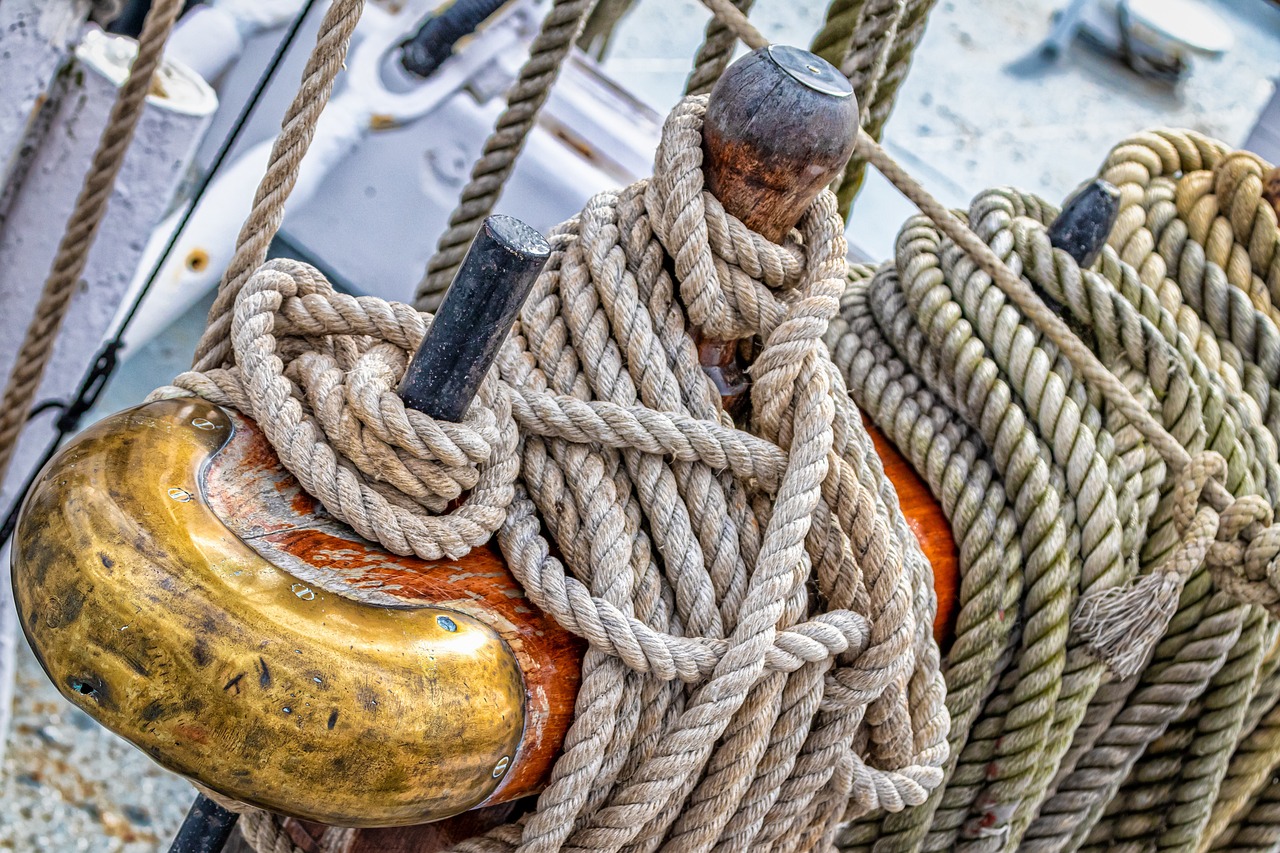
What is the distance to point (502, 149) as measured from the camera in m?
1.23

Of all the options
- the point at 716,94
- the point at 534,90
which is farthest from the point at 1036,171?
the point at 716,94

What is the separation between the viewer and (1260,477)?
3.25 ft

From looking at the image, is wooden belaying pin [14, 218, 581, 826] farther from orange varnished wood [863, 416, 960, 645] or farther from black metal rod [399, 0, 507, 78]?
black metal rod [399, 0, 507, 78]

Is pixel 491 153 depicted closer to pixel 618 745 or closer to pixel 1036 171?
pixel 618 745

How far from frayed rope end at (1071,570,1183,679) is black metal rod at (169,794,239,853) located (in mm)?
639

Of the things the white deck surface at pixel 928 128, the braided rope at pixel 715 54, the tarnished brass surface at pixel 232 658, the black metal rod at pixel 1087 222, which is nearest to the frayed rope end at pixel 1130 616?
the black metal rod at pixel 1087 222

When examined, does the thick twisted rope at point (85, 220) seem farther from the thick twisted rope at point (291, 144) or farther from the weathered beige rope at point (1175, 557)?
the weathered beige rope at point (1175, 557)

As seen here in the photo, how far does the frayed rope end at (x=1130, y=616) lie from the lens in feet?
2.91

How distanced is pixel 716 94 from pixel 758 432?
0.21 metres

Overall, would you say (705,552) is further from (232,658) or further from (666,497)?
(232,658)

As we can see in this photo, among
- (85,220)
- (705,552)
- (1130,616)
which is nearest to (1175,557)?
(1130,616)

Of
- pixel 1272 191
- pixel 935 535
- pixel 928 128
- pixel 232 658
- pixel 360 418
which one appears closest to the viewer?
pixel 232 658

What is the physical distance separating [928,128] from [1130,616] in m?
3.93

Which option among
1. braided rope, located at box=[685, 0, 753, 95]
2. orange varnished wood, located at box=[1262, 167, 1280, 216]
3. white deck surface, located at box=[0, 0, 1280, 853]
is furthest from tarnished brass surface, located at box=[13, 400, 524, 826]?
white deck surface, located at box=[0, 0, 1280, 853]
